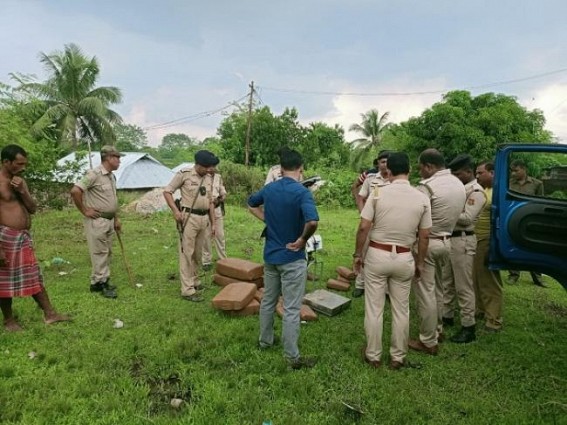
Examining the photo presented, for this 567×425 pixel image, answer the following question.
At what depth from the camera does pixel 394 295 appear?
3.49 metres

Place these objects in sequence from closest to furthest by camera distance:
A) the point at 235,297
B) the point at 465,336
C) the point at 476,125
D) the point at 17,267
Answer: the point at 17,267 < the point at 465,336 < the point at 235,297 < the point at 476,125

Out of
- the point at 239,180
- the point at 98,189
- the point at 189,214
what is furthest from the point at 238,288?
the point at 239,180

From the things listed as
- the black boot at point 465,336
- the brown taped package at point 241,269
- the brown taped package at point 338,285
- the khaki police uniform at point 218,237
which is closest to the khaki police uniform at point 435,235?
the black boot at point 465,336

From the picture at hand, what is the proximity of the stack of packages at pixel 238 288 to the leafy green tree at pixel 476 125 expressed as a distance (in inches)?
426

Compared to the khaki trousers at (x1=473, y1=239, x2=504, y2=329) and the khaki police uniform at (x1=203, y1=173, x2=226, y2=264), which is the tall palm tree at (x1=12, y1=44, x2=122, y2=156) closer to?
the khaki police uniform at (x1=203, y1=173, x2=226, y2=264)

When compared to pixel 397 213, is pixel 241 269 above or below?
below

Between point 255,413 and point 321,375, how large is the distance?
0.78 meters

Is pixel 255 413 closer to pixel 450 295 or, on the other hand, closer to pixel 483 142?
pixel 450 295

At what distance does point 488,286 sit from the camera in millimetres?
4367

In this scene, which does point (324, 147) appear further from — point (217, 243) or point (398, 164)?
point (398, 164)

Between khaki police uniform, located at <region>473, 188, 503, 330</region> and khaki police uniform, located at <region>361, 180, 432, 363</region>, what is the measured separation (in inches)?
57.0

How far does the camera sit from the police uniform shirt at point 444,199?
3.83 metres

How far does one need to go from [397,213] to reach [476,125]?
40.7ft

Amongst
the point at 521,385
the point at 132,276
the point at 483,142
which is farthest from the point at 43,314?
the point at 483,142
